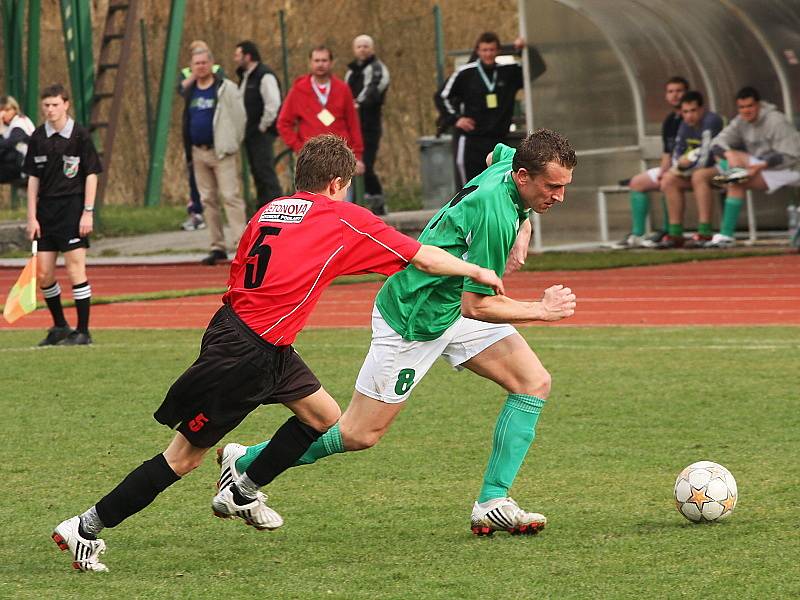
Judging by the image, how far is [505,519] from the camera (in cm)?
570

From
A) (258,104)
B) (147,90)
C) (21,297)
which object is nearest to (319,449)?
(21,297)

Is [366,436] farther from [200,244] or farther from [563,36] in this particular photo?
[200,244]

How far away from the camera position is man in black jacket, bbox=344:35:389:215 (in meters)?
17.9

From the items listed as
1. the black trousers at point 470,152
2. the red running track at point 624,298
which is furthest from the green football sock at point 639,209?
the black trousers at point 470,152

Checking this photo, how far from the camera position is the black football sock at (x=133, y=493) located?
5.26 meters

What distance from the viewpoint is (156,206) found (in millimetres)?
23797

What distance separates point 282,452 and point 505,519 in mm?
897

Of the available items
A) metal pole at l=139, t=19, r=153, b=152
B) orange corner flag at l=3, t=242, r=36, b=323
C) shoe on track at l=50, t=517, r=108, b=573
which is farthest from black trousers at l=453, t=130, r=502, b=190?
shoe on track at l=50, t=517, r=108, b=573

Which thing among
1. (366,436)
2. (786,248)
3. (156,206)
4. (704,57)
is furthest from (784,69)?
(366,436)

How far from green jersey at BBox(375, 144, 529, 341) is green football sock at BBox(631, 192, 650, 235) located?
A: 444 inches

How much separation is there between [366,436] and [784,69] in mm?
12530

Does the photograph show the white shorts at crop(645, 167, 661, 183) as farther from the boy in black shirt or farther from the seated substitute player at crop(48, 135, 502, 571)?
the seated substitute player at crop(48, 135, 502, 571)

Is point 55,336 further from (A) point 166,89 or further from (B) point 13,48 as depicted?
(B) point 13,48

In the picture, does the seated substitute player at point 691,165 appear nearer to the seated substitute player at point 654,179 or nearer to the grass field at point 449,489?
the seated substitute player at point 654,179
